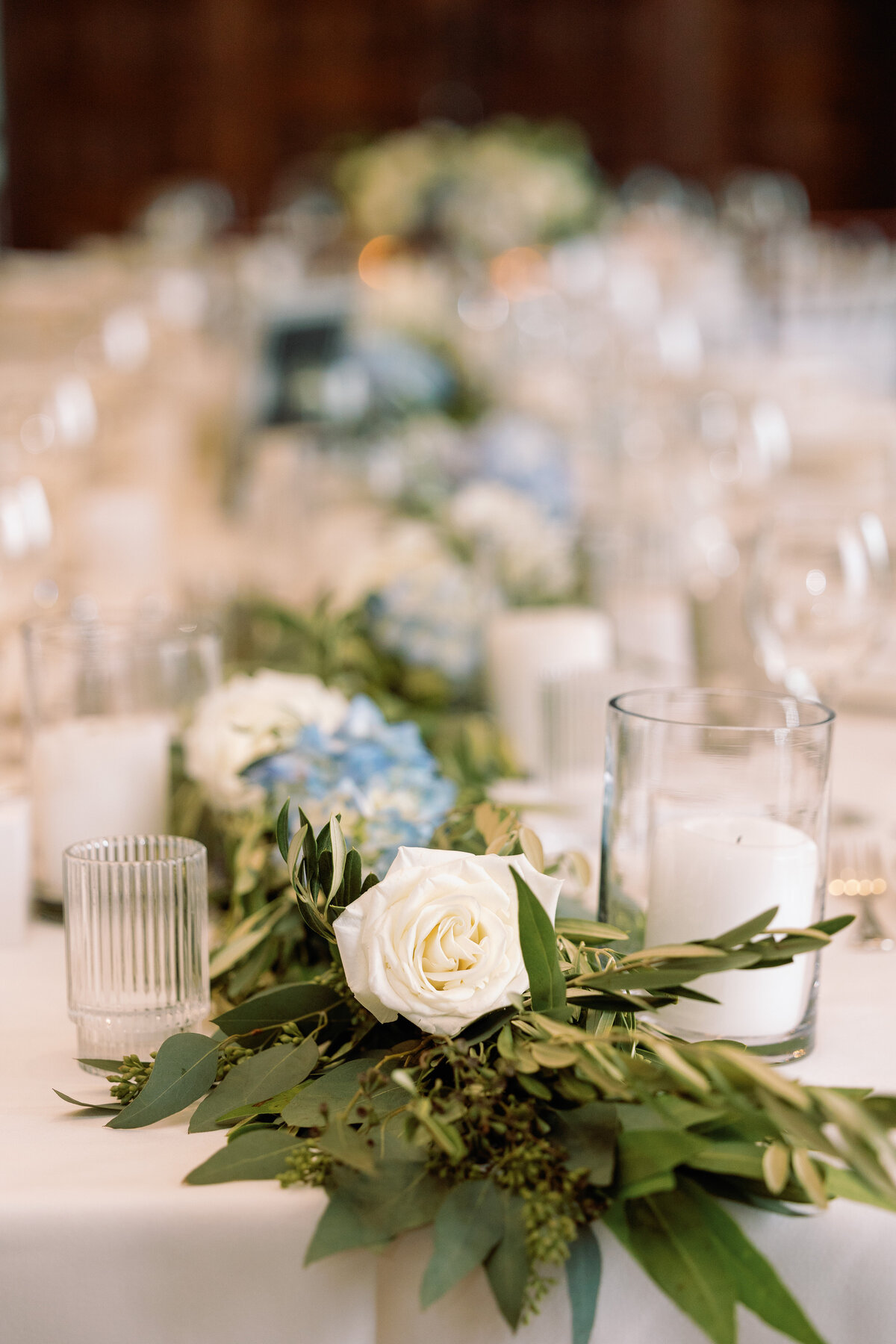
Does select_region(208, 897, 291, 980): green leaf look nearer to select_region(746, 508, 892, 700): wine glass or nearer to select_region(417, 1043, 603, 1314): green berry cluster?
select_region(417, 1043, 603, 1314): green berry cluster

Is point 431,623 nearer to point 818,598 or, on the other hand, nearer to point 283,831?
point 818,598

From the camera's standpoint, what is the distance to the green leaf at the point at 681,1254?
22.1 inches

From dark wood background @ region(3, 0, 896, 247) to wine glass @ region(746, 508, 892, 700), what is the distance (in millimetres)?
9489

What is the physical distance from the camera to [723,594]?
179 centimetres

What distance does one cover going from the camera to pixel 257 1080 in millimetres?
709

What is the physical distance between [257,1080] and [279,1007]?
65 mm

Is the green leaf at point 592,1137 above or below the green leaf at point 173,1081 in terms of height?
above

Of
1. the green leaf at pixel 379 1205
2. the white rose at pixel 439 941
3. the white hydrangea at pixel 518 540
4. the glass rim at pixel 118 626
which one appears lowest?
the green leaf at pixel 379 1205

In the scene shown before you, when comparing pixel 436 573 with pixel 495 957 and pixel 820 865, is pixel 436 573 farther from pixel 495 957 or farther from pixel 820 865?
pixel 495 957

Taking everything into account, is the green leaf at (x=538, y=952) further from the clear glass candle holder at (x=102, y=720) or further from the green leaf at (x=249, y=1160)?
the clear glass candle holder at (x=102, y=720)

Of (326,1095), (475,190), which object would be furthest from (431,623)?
(475,190)

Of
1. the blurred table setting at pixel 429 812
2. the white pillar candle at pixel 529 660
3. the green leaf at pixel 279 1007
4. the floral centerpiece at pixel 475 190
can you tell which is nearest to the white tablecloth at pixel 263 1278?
the blurred table setting at pixel 429 812

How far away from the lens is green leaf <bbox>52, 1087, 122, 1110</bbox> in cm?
72

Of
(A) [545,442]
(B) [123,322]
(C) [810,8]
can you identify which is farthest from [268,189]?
(A) [545,442]
